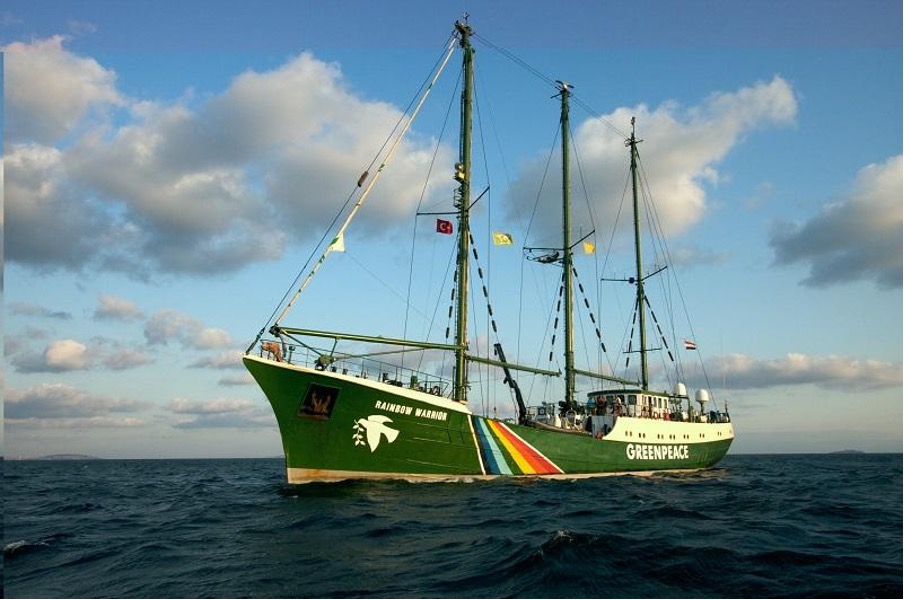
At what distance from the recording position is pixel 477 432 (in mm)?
27094

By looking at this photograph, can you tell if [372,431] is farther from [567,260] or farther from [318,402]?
[567,260]

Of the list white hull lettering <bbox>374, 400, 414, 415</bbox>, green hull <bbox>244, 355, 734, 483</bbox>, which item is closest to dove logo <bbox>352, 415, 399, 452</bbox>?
green hull <bbox>244, 355, 734, 483</bbox>

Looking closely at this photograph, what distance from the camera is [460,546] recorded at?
44.3ft

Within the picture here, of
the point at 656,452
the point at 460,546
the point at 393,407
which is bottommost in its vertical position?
the point at 656,452

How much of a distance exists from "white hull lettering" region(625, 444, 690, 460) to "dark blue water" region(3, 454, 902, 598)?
12570mm

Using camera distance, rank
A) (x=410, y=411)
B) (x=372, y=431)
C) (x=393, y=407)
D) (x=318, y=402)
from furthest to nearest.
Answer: (x=410, y=411), (x=393, y=407), (x=372, y=431), (x=318, y=402)

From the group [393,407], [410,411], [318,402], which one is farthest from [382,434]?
[318,402]

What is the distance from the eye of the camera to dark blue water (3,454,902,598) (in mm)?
10352

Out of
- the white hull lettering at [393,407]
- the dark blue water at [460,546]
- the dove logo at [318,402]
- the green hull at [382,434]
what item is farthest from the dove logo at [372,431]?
the dark blue water at [460,546]

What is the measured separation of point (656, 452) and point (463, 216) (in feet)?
68.5

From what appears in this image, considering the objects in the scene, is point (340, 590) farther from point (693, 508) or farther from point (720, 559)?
point (693, 508)

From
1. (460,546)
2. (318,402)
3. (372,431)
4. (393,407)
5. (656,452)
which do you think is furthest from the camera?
(656,452)

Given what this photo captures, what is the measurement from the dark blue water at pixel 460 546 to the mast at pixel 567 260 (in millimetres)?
16695

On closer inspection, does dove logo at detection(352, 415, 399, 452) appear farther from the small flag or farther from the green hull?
the small flag
